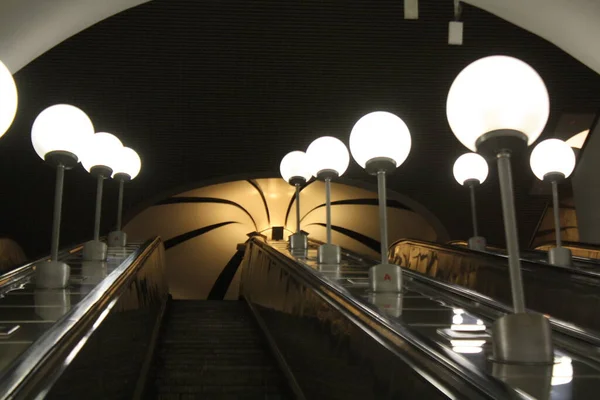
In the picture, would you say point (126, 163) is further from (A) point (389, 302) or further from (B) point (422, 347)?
(B) point (422, 347)

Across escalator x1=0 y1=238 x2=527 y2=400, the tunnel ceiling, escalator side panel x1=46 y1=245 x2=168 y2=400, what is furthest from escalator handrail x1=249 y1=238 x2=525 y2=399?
the tunnel ceiling

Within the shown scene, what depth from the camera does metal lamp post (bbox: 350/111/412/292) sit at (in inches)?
128

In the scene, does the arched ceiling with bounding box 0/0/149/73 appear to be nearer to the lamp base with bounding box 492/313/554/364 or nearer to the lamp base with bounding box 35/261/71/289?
the lamp base with bounding box 35/261/71/289

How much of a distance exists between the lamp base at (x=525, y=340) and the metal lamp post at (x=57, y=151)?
2.49 metres

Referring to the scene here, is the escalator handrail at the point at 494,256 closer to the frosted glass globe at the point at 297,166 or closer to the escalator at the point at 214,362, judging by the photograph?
the frosted glass globe at the point at 297,166

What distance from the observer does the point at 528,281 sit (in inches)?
170

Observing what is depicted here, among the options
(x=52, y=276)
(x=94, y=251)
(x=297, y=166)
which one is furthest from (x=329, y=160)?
(x=52, y=276)

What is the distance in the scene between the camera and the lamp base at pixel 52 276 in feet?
11.1

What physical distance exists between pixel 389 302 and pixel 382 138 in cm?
86

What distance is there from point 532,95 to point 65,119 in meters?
2.60

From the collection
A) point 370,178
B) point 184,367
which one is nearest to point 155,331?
point 184,367

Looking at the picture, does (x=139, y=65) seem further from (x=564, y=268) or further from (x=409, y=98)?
(x=564, y=268)

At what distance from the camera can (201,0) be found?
7840 mm

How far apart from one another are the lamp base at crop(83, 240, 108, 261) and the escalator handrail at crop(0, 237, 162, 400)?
8.14 feet
